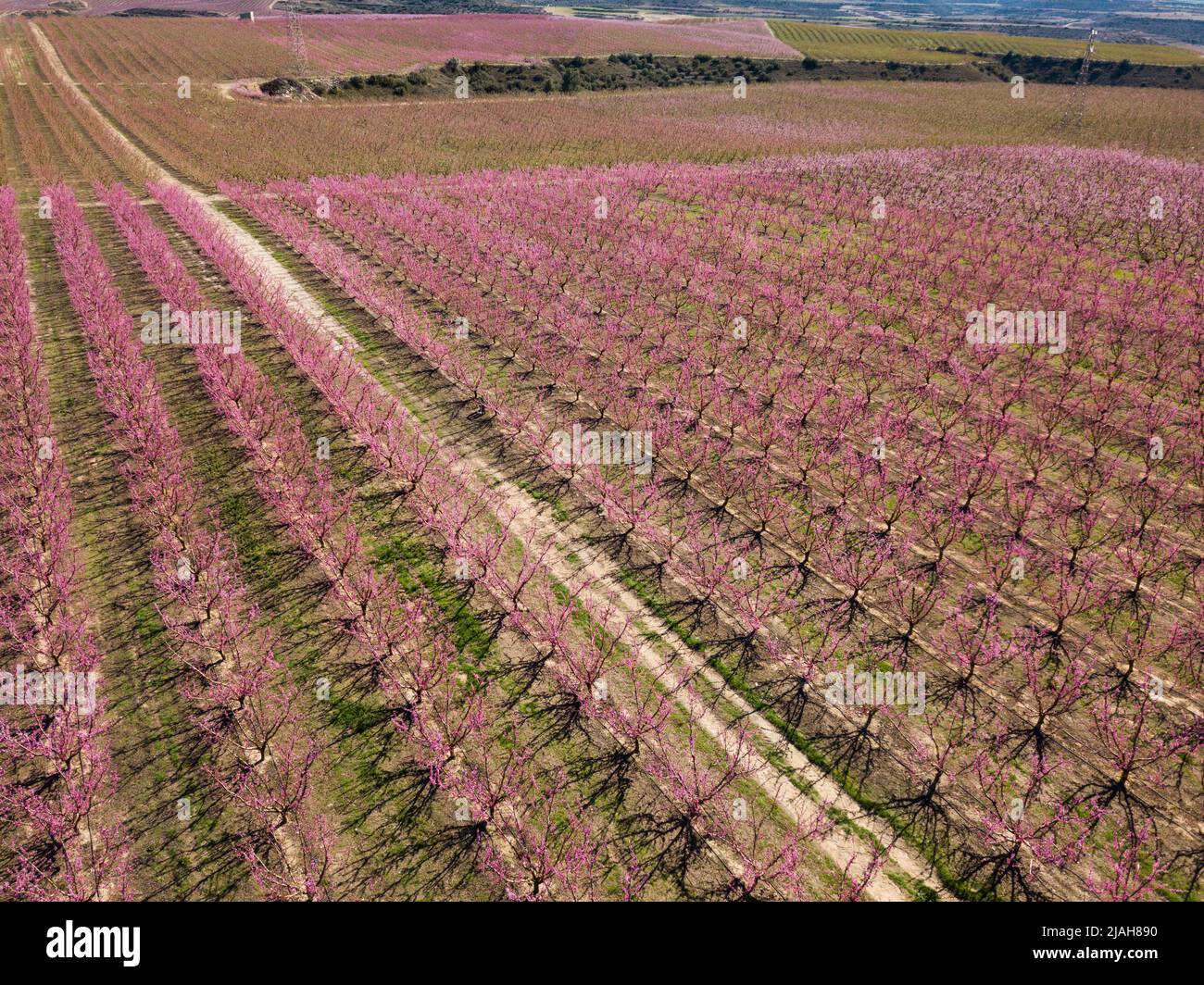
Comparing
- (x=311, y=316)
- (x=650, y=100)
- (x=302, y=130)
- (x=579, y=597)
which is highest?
(x=650, y=100)

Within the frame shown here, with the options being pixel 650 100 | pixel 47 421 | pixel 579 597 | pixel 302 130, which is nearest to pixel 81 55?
pixel 302 130

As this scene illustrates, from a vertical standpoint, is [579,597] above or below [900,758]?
above

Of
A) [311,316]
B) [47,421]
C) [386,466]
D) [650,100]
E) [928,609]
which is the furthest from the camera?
[650,100]

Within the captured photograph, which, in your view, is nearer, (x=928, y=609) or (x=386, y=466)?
(x=928, y=609)

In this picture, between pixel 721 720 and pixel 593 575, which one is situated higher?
pixel 593 575

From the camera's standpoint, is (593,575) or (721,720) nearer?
(721,720)
